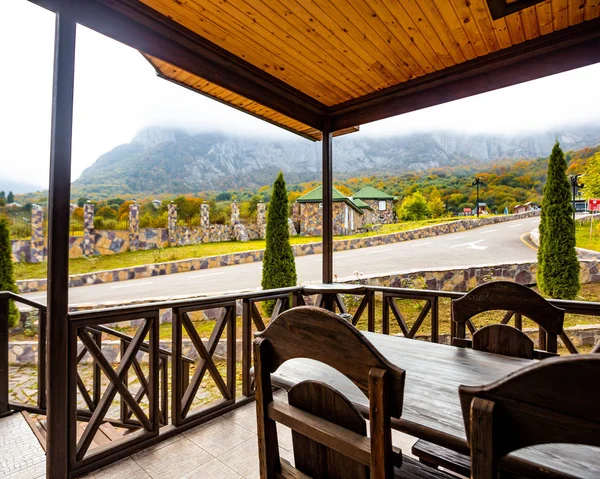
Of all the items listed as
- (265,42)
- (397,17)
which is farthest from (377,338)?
(265,42)

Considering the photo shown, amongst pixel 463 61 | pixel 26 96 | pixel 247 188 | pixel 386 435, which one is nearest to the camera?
pixel 386 435

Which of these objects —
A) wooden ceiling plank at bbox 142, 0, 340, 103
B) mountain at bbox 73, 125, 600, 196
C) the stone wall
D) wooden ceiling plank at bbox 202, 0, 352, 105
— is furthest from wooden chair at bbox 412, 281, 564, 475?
the stone wall

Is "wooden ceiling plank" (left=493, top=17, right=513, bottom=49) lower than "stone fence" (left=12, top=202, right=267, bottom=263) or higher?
higher

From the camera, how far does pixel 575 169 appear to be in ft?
12.9

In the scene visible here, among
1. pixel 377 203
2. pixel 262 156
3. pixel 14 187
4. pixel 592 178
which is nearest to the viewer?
pixel 592 178

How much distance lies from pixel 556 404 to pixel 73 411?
2.32 m

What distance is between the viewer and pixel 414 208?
5.70 m

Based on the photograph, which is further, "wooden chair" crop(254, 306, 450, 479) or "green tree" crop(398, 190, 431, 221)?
"green tree" crop(398, 190, 431, 221)

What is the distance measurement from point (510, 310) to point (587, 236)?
3.44 meters

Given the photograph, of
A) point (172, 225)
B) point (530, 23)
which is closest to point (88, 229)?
point (172, 225)

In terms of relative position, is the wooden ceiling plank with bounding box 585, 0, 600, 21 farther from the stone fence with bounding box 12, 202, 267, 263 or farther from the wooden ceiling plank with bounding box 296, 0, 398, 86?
the stone fence with bounding box 12, 202, 267, 263

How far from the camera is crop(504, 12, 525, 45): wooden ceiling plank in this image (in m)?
2.19

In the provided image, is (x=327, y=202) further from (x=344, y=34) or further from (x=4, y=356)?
(x=4, y=356)

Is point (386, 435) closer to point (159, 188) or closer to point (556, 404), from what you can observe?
point (556, 404)
